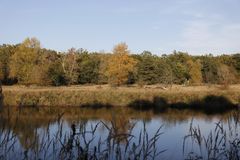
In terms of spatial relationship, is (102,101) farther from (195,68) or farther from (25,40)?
(195,68)

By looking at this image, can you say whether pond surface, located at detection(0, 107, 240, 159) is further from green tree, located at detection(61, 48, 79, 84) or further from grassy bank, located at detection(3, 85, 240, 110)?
green tree, located at detection(61, 48, 79, 84)

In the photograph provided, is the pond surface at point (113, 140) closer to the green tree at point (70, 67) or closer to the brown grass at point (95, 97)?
the brown grass at point (95, 97)

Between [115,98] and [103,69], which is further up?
[103,69]

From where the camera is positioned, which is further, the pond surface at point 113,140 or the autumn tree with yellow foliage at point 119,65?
the autumn tree with yellow foliage at point 119,65

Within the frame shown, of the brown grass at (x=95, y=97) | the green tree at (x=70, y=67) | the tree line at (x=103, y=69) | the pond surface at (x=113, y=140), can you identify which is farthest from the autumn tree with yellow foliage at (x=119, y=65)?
the pond surface at (x=113, y=140)

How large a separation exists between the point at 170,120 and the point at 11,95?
18437mm

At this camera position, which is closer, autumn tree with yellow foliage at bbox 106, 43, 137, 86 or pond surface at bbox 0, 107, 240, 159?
pond surface at bbox 0, 107, 240, 159

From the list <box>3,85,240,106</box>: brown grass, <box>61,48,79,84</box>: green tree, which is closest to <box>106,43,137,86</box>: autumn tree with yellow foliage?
<box>3,85,240,106</box>: brown grass

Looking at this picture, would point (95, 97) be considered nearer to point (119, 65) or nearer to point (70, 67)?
point (119, 65)

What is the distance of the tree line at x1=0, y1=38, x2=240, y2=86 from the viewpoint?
175 ft

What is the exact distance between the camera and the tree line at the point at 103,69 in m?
53.3

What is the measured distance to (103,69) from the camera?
70.5 metres

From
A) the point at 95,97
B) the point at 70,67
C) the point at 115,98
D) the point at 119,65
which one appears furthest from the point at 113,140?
the point at 70,67

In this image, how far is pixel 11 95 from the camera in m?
39.4
